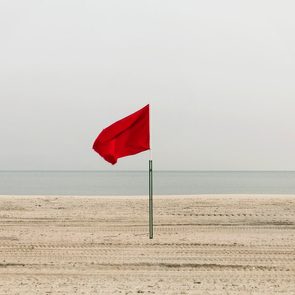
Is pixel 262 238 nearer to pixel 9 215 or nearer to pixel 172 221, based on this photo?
pixel 172 221

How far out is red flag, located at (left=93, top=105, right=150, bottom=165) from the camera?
10.7 metres

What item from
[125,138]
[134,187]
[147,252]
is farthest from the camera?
[134,187]

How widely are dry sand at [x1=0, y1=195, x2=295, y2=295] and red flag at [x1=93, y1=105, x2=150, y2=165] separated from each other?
1.93 meters

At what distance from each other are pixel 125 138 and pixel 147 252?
104 inches

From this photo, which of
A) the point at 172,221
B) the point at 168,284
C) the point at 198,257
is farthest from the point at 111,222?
the point at 168,284

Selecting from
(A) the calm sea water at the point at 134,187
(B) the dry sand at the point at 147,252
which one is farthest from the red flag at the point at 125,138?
(A) the calm sea water at the point at 134,187

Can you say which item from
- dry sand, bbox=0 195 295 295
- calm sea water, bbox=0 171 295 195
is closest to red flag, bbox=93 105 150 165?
dry sand, bbox=0 195 295 295

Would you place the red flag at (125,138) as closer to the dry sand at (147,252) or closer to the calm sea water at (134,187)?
the dry sand at (147,252)

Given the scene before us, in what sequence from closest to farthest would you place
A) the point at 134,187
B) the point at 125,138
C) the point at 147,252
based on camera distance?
1. the point at 147,252
2. the point at 125,138
3. the point at 134,187

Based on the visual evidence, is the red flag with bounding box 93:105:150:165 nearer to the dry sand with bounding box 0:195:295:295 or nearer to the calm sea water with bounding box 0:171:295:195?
the dry sand with bounding box 0:195:295:295

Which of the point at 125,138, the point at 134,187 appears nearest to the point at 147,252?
the point at 125,138

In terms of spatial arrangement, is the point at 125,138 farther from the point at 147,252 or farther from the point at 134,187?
the point at 134,187

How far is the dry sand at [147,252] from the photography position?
692cm

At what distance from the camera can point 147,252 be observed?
9266 millimetres
